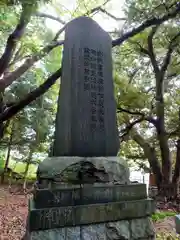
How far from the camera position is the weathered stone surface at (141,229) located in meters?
2.70

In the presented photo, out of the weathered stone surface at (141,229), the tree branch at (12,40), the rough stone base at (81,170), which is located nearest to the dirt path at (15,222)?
the weathered stone surface at (141,229)

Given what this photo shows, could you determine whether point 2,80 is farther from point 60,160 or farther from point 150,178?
point 150,178

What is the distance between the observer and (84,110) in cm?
320

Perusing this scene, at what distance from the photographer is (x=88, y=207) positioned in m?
2.53

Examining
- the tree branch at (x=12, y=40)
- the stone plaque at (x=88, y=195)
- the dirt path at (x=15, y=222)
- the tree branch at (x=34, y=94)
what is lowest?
the dirt path at (x=15, y=222)

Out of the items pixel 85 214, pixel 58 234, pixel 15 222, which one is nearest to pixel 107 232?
pixel 85 214

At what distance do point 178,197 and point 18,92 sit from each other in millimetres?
8164

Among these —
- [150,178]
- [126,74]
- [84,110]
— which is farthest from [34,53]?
[150,178]

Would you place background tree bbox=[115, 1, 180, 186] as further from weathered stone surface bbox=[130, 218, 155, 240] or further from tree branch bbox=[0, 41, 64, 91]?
weathered stone surface bbox=[130, 218, 155, 240]

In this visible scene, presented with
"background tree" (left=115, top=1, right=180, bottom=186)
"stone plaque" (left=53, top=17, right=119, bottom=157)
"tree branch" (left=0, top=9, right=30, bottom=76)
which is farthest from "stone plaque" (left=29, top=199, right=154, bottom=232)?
"background tree" (left=115, top=1, right=180, bottom=186)

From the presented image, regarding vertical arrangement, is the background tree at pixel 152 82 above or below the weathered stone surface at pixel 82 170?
above

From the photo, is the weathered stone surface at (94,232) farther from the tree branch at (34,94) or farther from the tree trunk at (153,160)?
the tree trunk at (153,160)

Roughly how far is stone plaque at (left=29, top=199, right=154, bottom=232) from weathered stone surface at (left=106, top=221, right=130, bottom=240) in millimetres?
60

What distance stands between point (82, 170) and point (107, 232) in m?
0.75
